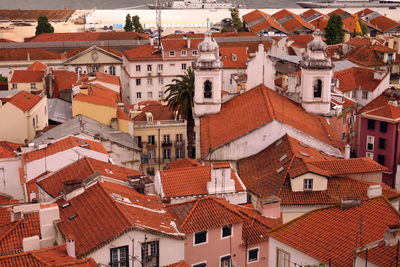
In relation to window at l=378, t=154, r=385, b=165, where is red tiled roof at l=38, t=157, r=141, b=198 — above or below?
above

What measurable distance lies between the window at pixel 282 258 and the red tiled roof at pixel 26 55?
6333cm

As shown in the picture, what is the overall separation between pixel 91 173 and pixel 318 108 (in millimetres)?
20953

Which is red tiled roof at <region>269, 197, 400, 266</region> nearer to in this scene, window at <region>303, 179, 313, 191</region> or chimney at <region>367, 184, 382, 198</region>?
chimney at <region>367, 184, 382, 198</region>

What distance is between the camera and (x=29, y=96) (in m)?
50.7

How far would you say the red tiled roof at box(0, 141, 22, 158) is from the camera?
39656 millimetres

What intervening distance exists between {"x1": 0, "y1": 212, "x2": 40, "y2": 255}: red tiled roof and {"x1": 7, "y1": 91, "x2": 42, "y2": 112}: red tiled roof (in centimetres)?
2220

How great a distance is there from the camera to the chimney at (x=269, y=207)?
31.7 m

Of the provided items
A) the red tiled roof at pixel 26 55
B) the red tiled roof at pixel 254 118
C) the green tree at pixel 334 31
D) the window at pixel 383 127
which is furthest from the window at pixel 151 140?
the green tree at pixel 334 31

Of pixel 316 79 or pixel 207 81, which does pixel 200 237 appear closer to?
pixel 207 81

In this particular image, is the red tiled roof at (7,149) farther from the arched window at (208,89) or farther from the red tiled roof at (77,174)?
the arched window at (208,89)

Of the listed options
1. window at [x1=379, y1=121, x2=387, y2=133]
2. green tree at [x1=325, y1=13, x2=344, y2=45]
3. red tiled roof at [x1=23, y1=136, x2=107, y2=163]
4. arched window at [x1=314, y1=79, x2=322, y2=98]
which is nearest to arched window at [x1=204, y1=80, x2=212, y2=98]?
arched window at [x1=314, y1=79, x2=322, y2=98]

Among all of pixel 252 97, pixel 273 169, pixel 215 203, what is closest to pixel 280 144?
pixel 273 169

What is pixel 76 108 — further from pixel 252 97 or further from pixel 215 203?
pixel 215 203

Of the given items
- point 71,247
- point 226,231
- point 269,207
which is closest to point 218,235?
point 226,231
